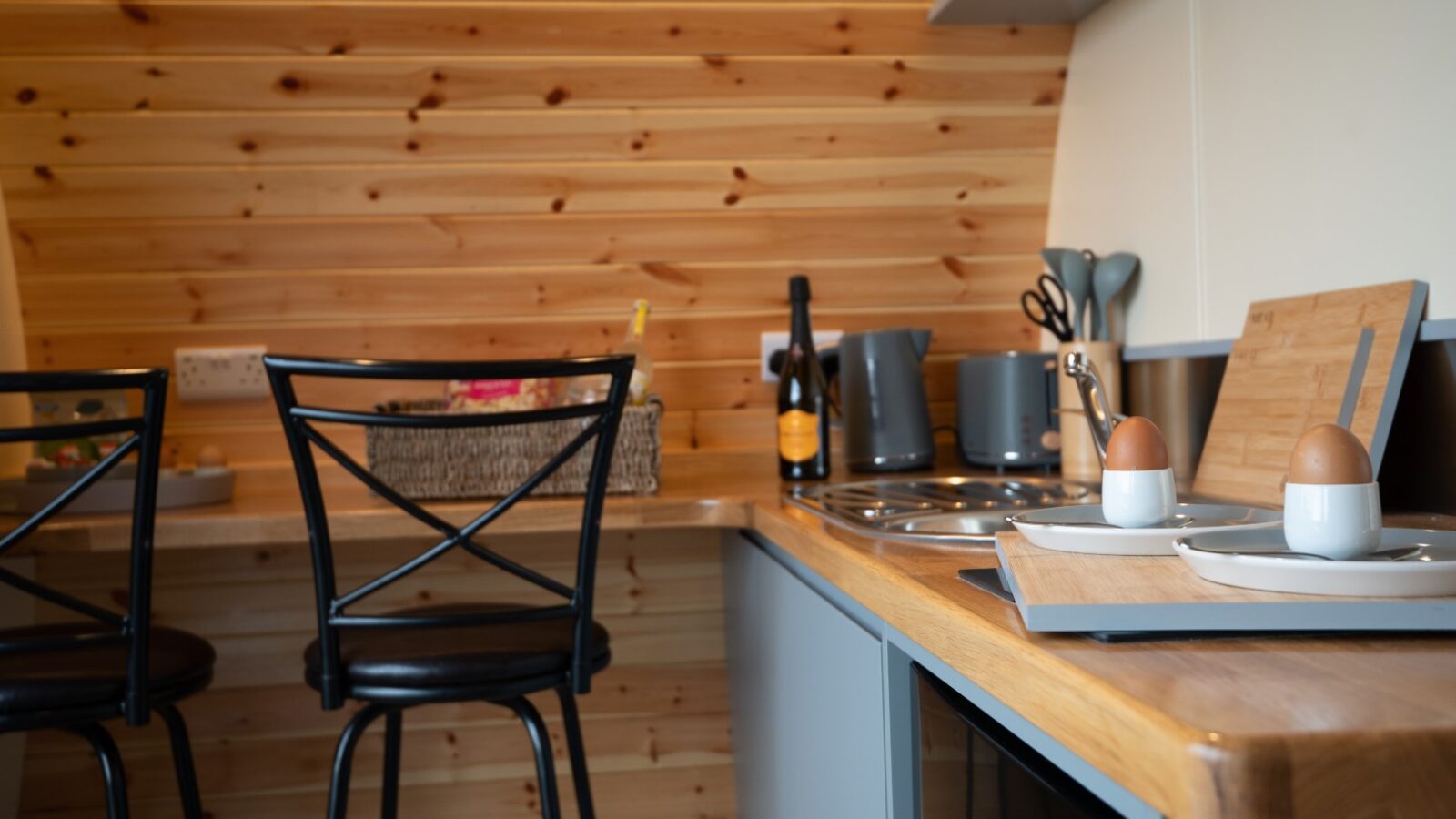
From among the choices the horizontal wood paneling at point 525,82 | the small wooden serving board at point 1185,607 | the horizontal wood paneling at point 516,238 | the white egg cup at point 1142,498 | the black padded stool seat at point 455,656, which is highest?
the horizontal wood paneling at point 525,82

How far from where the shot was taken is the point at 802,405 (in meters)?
1.94

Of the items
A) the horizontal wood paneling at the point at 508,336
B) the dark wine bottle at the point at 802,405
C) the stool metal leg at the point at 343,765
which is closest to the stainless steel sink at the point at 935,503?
the dark wine bottle at the point at 802,405

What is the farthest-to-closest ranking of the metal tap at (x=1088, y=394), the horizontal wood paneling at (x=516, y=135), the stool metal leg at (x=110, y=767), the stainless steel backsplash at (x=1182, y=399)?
1. the horizontal wood paneling at (x=516, y=135)
2. the stainless steel backsplash at (x=1182, y=399)
3. the stool metal leg at (x=110, y=767)
4. the metal tap at (x=1088, y=394)

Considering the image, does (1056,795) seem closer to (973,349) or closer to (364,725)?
(364,725)

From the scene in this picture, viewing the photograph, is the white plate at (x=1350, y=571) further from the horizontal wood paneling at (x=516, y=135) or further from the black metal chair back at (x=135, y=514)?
the horizontal wood paneling at (x=516, y=135)

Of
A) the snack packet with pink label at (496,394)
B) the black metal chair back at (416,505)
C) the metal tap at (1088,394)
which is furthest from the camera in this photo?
the snack packet with pink label at (496,394)

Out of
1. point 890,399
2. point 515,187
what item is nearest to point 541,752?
point 890,399

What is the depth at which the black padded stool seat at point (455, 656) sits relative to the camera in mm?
1428

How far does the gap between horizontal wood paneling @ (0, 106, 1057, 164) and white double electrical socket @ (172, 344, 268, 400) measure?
0.32 meters

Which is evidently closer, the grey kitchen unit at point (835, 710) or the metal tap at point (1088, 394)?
the grey kitchen unit at point (835, 710)

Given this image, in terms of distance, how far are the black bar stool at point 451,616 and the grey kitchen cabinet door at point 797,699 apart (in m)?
0.25

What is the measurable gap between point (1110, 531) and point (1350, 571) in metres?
0.18

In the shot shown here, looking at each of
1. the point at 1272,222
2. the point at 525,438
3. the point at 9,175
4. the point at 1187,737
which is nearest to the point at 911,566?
the point at 1187,737

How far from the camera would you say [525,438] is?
1769mm
